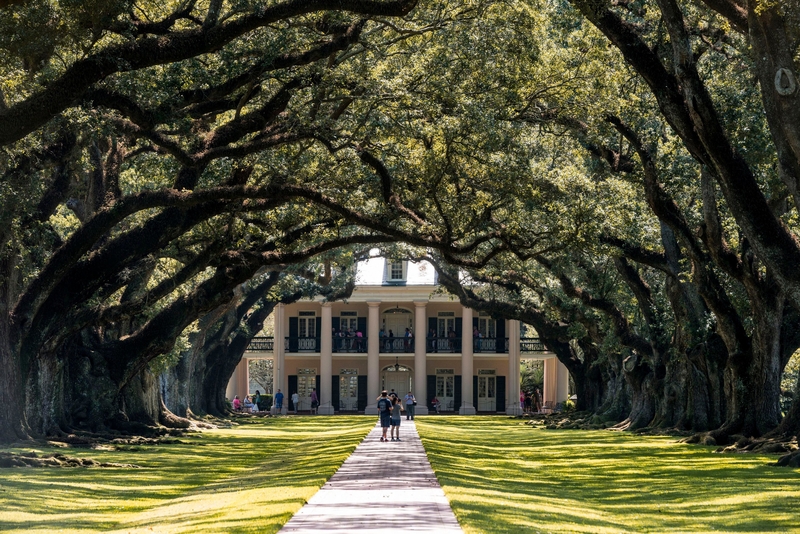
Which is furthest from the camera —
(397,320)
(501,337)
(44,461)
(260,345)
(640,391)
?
(260,345)

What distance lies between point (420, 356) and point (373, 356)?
2638 mm

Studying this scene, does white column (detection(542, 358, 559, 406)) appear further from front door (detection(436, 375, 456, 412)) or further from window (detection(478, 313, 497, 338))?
front door (detection(436, 375, 456, 412))

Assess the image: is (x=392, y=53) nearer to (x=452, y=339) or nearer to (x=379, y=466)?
(x=379, y=466)

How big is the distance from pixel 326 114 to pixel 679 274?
37.4 feet

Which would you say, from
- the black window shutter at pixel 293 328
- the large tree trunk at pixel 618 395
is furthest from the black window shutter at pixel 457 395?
the large tree trunk at pixel 618 395

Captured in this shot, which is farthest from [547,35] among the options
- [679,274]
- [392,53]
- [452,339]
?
[452,339]

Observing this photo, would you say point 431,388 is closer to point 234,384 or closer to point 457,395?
point 457,395

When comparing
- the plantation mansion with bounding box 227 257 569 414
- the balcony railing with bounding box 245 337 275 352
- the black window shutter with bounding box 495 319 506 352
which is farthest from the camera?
the balcony railing with bounding box 245 337 275 352

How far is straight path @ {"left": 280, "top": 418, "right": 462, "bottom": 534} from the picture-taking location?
1241cm

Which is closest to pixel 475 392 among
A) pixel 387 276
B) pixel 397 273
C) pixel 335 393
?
pixel 335 393

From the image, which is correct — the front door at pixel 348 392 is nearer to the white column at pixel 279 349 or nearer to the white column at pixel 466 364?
the white column at pixel 279 349

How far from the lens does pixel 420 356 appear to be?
6481 centimetres

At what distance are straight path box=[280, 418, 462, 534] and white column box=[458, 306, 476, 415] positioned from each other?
40540 millimetres

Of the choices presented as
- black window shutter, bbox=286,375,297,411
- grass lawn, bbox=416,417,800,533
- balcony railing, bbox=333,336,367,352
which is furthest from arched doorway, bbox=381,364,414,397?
grass lawn, bbox=416,417,800,533
